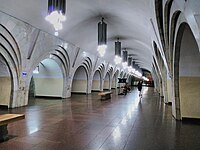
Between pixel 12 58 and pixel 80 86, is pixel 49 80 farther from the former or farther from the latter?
pixel 12 58

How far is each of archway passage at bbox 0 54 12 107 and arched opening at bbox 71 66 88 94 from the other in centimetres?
1027

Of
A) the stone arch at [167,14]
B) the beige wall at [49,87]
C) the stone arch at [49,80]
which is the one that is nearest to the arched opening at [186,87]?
the stone arch at [167,14]

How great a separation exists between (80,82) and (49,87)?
556cm

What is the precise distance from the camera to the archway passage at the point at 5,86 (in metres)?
10.0

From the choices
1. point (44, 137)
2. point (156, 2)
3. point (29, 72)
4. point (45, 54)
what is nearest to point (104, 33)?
point (45, 54)

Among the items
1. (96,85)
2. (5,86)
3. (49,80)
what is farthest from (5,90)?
(96,85)

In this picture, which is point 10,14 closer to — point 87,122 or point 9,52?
point 9,52

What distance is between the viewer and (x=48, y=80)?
15422 mm

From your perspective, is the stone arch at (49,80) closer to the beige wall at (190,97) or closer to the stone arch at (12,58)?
the stone arch at (12,58)

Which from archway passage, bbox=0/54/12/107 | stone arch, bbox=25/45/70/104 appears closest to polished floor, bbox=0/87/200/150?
archway passage, bbox=0/54/12/107

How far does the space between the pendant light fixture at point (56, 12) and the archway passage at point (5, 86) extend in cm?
501

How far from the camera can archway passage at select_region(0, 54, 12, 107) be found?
10016 mm

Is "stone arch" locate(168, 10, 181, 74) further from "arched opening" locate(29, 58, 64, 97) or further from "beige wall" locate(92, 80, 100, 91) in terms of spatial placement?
"beige wall" locate(92, 80, 100, 91)

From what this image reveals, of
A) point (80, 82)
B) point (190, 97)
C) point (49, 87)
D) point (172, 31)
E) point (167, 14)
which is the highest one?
point (167, 14)
